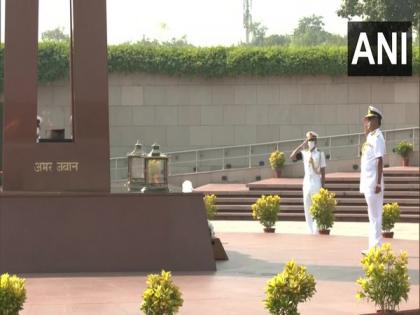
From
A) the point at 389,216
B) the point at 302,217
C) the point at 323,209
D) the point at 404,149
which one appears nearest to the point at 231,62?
the point at 404,149

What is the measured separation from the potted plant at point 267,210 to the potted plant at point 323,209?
27.3 inches

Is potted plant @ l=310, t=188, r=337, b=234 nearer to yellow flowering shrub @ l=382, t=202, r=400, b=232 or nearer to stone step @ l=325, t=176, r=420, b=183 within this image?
yellow flowering shrub @ l=382, t=202, r=400, b=232

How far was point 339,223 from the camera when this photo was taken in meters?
17.4

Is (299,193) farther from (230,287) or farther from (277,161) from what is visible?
(230,287)

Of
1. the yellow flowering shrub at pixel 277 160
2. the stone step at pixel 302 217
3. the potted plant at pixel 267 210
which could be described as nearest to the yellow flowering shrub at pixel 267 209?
the potted plant at pixel 267 210

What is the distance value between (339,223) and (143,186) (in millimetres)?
9123

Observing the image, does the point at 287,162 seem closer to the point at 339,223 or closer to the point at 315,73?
the point at 315,73

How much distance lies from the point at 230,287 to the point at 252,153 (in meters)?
19.7

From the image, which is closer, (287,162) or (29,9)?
(29,9)

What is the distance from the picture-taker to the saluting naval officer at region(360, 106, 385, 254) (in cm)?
936

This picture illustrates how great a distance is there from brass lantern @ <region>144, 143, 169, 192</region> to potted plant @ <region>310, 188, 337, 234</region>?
164 inches

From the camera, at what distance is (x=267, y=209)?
13430 mm

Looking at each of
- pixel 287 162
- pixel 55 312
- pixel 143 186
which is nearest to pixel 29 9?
pixel 143 186

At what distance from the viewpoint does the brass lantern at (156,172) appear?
880 cm
